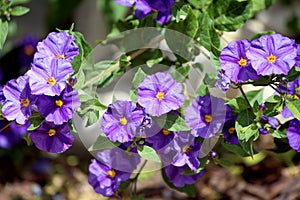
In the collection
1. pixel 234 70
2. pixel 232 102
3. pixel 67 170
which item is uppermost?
pixel 234 70

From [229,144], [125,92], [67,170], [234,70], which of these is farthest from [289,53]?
[67,170]

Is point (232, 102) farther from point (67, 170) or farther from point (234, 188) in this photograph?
point (67, 170)

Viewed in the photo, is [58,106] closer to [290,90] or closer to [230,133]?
[230,133]

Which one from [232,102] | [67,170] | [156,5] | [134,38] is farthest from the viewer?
[67,170]

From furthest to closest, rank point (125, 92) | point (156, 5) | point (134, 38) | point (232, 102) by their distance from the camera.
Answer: point (125, 92), point (134, 38), point (156, 5), point (232, 102)

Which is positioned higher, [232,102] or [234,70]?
[234,70]

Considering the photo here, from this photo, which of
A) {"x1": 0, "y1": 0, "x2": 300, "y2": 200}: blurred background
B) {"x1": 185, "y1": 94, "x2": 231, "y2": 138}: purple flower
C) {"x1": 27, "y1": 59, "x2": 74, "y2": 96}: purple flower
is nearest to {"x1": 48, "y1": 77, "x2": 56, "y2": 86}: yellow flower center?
{"x1": 27, "y1": 59, "x2": 74, "y2": 96}: purple flower

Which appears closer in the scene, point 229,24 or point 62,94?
point 62,94

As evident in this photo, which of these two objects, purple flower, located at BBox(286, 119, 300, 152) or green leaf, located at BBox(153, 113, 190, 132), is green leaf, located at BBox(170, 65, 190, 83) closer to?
green leaf, located at BBox(153, 113, 190, 132)
